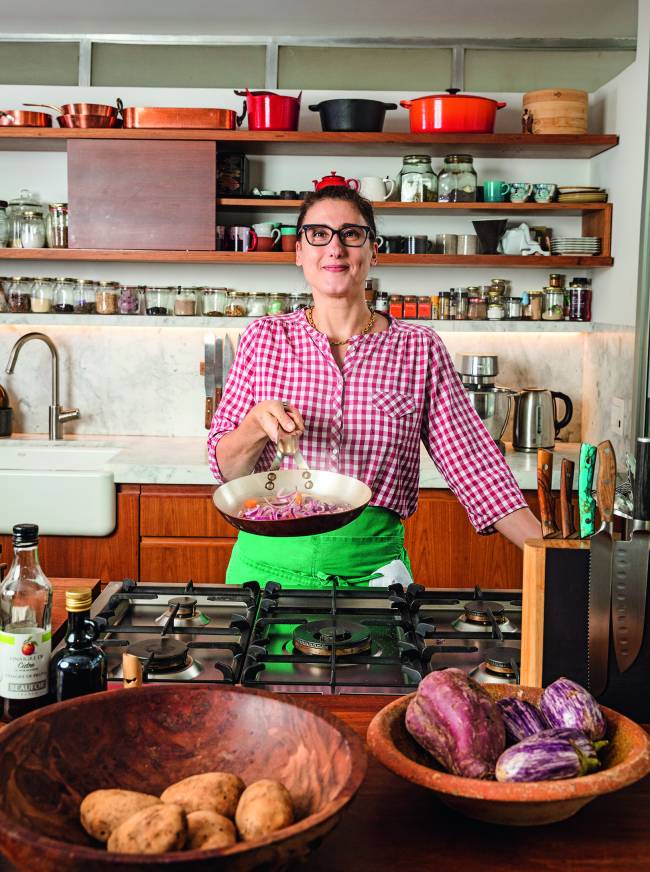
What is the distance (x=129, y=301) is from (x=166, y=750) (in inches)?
125

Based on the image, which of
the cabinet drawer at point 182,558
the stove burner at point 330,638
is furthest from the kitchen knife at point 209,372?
the stove burner at point 330,638

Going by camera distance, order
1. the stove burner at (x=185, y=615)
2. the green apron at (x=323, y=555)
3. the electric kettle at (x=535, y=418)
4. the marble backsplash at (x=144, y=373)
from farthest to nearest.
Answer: the marble backsplash at (x=144, y=373) < the electric kettle at (x=535, y=418) < the green apron at (x=323, y=555) < the stove burner at (x=185, y=615)

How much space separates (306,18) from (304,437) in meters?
2.23

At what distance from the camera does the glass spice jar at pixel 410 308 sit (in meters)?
4.01

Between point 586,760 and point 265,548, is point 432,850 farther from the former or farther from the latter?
point 265,548

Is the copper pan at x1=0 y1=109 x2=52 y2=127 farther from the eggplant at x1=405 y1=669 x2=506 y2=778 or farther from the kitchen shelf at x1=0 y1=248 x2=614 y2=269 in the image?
the eggplant at x1=405 y1=669 x2=506 y2=778

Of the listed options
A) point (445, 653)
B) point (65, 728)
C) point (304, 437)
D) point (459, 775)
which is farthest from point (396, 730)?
point (304, 437)

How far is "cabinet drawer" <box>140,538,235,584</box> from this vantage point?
3.52m

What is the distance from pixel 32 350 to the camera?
4215 millimetres

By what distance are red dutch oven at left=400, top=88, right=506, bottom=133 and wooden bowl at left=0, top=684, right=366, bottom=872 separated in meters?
3.10

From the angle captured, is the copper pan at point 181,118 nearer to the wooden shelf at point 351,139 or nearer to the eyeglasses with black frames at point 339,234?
the wooden shelf at point 351,139

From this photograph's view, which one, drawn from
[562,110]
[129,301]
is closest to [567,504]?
[562,110]

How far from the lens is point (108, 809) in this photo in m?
0.89

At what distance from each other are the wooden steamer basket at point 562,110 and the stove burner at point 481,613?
2576 mm
